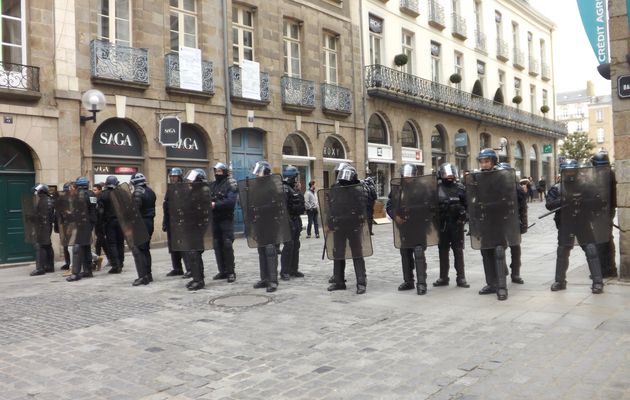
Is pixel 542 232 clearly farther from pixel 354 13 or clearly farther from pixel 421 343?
pixel 421 343

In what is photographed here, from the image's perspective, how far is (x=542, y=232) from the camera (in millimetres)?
15898

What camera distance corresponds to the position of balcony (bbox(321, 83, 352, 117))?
19750 millimetres

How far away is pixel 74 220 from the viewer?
31.0 ft

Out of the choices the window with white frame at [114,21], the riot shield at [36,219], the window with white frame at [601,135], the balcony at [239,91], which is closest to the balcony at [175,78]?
the balcony at [239,91]

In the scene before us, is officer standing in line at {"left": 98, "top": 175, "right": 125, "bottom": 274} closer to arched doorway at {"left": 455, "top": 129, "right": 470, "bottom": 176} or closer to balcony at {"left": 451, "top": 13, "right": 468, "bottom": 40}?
arched doorway at {"left": 455, "top": 129, "right": 470, "bottom": 176}

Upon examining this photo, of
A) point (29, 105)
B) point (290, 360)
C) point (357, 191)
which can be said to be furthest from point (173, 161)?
point (290, 360)

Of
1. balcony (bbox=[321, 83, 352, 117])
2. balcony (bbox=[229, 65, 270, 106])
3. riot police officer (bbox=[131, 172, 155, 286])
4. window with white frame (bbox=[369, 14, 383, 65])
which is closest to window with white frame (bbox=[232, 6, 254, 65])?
balcony (bbox=[229, 65, 270, 106])

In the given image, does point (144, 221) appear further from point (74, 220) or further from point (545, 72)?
point (545, 72)

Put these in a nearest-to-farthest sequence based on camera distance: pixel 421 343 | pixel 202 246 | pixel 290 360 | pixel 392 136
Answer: pixel 290 360 < pixel 421 343 < pixel 202 246 < pixel 392 136

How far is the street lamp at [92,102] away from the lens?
42.3ft

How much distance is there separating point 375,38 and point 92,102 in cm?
1323

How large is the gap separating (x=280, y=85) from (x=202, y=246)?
36.9ft

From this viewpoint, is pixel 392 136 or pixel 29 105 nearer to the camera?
pixel 29 105

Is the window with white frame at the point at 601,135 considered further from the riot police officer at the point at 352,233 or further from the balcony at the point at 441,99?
the riot police officer at the point at 352,233
